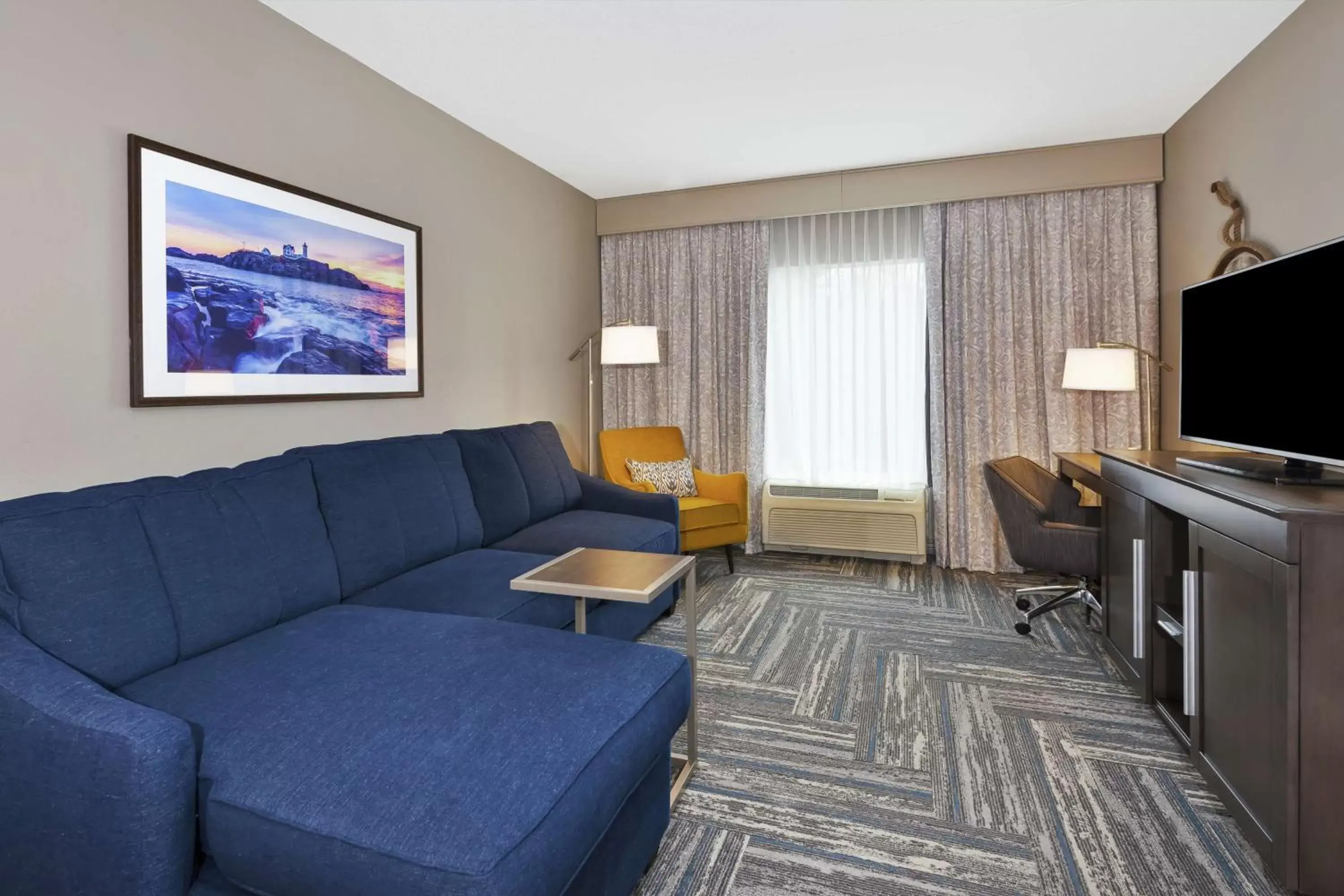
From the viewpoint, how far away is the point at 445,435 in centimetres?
327

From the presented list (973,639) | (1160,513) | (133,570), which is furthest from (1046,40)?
(133,570)

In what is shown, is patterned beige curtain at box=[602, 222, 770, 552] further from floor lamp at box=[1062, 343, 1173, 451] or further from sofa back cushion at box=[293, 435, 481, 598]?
sofa back cushion at box=[293, 435, 481, 598]

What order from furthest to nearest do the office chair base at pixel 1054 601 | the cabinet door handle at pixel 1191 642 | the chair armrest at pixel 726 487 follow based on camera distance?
the chair armrest at pixel 726 487 < the office chair base at pixel 1054 601 < the cabinet door handle at pixel 1191 642

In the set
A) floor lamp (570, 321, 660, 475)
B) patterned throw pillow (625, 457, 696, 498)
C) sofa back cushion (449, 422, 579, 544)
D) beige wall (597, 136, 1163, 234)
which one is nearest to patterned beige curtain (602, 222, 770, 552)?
beige wall (597, 136, 1163, 234)

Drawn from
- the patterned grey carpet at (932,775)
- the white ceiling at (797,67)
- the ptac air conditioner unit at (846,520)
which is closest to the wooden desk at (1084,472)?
the patterned grey carpet at (932,775)

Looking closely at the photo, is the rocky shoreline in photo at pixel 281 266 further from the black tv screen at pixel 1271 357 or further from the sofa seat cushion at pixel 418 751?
the black tv screen at pixel 1271 357

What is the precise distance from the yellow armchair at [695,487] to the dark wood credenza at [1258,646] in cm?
226

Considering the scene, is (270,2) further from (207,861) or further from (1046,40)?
(1046,40)

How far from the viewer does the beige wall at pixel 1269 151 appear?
2473 millimetres

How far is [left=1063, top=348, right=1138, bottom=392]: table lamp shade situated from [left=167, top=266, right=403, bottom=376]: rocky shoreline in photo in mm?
3696

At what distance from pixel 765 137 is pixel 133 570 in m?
3.56

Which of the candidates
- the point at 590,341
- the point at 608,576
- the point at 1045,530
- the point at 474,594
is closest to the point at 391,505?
the point at 474,594

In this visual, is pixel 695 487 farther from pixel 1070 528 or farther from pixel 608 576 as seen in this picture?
pixel 608 576

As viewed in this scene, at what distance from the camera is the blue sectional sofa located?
1.13 metres
